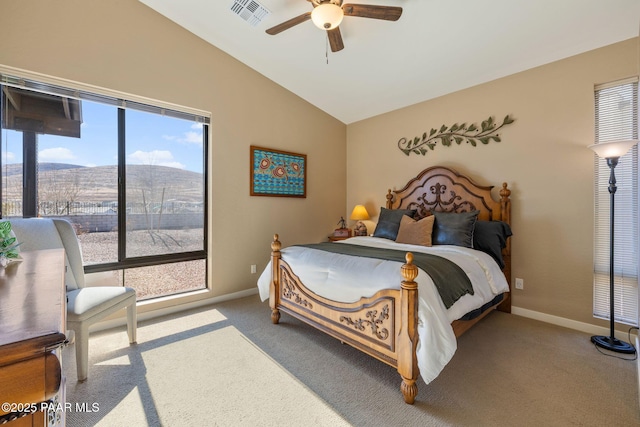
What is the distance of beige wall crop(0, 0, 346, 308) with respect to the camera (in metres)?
2.31

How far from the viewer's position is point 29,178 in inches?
91.5

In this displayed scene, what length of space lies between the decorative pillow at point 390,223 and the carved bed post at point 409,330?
68.7 inches

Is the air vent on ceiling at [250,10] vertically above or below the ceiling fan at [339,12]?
above

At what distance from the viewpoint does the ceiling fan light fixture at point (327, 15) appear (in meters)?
2.00

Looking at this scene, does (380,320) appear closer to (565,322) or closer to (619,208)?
(565,322)

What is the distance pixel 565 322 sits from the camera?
2637mm

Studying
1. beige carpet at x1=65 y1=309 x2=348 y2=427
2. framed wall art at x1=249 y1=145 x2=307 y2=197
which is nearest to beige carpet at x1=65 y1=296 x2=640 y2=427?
beige carpet at x1=65 y1=309 x2=348 y2=427

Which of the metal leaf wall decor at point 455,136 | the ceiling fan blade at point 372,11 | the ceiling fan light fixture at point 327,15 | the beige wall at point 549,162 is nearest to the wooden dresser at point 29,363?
the ceiling fan light fixture at point 327,15

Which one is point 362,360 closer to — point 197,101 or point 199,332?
point 199,332

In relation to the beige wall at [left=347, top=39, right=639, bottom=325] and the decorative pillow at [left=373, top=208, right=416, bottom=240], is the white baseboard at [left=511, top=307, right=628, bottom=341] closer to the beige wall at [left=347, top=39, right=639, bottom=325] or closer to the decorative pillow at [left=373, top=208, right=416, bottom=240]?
the beige wall at [left=347, top=39, right=639, bottom=325]

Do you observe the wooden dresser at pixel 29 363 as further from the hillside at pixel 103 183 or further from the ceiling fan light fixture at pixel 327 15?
the hillside at pixel 103 183

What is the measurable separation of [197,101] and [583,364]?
171 inches

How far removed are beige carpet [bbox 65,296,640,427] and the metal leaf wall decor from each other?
7.07ft

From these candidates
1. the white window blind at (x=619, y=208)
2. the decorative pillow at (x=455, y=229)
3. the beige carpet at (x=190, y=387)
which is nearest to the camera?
the beige carpet at (x=190, y=387)
